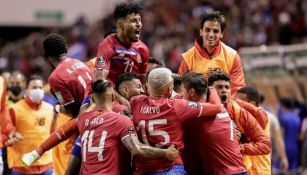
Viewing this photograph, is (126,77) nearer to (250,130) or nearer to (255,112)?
(250,130)

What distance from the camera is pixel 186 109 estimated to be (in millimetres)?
9695

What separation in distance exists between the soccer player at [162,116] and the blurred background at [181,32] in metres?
9.92

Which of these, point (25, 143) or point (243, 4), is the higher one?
point (243, 4)

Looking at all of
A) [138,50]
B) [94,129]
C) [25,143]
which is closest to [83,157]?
[94,129]

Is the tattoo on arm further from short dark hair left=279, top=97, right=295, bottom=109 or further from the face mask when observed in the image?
short dark hair left=279, top=97, right=295, bottom=109

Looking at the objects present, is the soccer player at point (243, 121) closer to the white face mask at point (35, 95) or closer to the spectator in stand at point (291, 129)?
the white face mask at point (35, 95)

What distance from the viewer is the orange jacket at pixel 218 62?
1170 centimetres

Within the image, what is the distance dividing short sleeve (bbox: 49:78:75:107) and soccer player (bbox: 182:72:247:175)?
66.8 inches

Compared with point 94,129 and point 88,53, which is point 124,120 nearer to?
point 94,129

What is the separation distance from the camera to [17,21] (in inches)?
1485

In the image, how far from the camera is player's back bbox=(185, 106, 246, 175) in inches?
393

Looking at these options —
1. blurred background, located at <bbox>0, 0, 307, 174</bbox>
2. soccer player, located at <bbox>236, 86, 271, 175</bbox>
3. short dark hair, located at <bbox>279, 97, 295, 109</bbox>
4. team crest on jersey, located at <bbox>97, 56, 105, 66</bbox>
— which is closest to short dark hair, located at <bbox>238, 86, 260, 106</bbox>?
soccer player, located at <bbox>236, 86, 271, 175</bbox>

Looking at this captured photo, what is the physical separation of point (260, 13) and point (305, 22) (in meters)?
1.97

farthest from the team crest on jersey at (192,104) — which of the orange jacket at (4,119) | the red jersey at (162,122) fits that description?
the orange jacket at (4,119)
